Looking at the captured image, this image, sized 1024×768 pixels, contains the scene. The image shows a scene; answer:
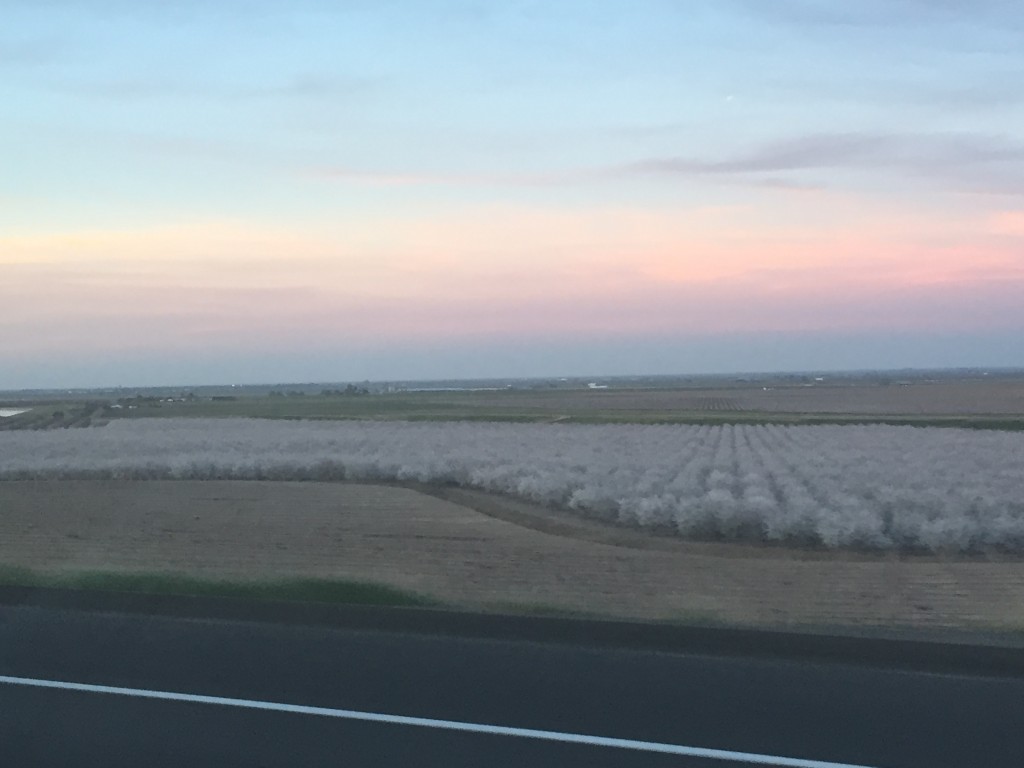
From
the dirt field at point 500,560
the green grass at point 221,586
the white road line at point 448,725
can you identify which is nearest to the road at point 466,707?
the white road line at point 448,725

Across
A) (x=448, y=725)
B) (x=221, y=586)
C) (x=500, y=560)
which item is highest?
(x=448, y=725)

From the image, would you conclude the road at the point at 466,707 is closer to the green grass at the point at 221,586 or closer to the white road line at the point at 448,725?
the white road line at the point at 448,725

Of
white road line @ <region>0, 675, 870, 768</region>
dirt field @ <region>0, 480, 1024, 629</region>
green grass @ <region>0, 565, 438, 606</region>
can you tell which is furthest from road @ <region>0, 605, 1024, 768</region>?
dirt field @ <region>0, 480, 1024, 629</region>

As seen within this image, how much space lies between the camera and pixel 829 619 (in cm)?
1206

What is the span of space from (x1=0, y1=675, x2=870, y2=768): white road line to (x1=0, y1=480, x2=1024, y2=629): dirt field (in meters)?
4.71

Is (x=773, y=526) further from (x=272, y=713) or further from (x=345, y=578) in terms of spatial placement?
(x=272, y=713)

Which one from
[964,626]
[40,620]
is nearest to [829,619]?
[964,626]

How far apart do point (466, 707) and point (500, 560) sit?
9.77m

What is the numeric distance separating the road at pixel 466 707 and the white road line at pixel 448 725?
17 millimetres

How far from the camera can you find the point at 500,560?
16.8 meters

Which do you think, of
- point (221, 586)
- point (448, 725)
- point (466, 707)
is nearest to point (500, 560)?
point (221, 586)

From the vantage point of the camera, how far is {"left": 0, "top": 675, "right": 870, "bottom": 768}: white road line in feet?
19.6

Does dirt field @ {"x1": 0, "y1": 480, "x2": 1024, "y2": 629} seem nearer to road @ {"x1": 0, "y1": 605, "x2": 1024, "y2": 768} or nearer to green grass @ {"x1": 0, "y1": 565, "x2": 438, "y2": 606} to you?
green grass @ {"x1": 0, "y1": 565, "x2": 438, "y2": 606}

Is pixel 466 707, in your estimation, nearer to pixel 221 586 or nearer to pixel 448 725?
pixel 448 725
